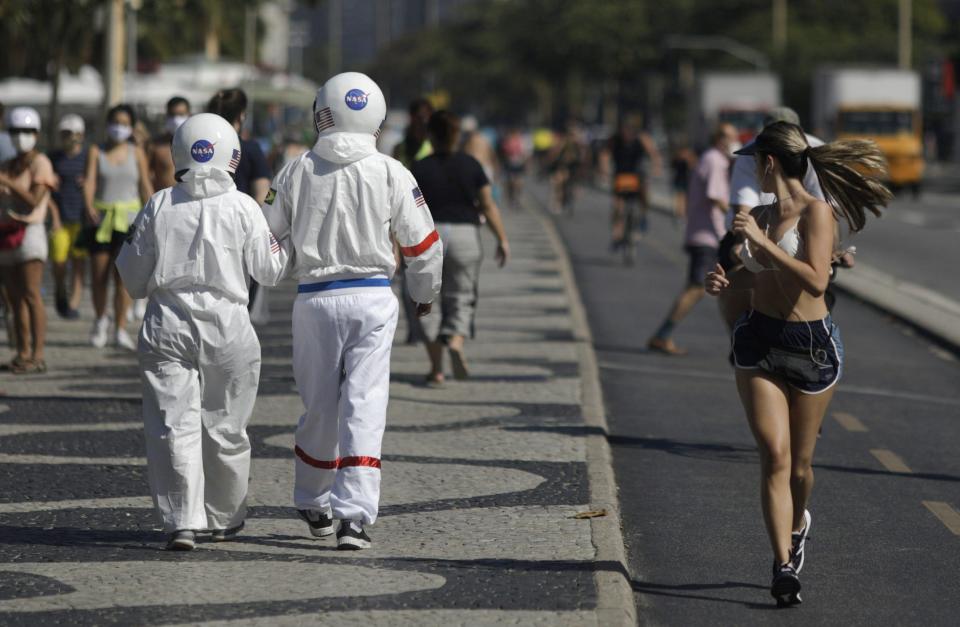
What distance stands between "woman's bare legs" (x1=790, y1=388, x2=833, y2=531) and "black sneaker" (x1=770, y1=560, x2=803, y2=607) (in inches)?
14.1

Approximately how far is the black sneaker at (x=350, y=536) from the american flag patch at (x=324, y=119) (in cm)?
145

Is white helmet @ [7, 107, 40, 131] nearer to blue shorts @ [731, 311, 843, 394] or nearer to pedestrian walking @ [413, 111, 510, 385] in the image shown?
pedestrian walking @ [413, 111, 510, 385]

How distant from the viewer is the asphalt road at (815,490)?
6.13 m

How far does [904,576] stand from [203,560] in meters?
2.52

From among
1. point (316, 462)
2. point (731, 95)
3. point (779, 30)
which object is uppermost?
point (779, 30)

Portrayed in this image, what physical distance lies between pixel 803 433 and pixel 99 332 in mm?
8118

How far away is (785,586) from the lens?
19.2 feet

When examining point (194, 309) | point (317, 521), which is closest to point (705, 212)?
point (317, 521)

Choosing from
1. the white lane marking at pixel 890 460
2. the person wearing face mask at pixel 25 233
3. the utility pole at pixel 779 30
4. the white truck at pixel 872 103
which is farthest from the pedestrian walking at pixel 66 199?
the utility pole at pixel 779 30

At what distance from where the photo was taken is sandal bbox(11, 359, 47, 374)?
38.6ft

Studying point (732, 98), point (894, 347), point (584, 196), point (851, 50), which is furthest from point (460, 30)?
point (894, 347)

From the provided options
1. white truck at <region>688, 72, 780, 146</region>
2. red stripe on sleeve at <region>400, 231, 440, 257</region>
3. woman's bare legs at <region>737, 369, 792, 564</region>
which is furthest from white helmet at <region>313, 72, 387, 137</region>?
white truck at <region>688, 72, 780, 146</region>

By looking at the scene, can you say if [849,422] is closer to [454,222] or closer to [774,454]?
[454,222]

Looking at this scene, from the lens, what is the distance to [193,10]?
56438 millimetres
